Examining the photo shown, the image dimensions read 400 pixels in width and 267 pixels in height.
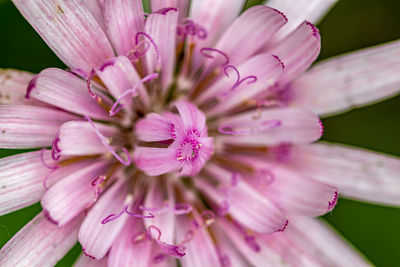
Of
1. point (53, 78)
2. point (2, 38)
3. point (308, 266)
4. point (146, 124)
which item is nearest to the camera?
point (53, 78)

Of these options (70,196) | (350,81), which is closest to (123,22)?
(70,196)

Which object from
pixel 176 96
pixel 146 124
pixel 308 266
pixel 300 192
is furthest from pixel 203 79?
pixel 308 266

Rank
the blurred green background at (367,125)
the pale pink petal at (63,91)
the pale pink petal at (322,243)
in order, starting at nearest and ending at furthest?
1. the pale pink petal at (63,91)
2. the pale pink petal at (322,243)
3. the blurred green background at (367,125)

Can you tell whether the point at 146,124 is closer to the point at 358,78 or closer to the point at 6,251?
the point at 6,251

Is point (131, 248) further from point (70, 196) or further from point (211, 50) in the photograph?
point (211, 50)

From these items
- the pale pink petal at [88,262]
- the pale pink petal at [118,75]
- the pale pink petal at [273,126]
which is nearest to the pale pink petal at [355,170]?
the pale pink petal at [273,126]

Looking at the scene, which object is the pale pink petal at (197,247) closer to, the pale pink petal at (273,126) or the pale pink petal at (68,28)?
the pale pink petal at (273,126)

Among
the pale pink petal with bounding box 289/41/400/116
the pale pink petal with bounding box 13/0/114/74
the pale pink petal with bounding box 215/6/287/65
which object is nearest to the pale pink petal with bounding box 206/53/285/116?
the pale pink petal with bounding box 215/6/287/65

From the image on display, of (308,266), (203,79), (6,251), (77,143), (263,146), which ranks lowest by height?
(308,266)
